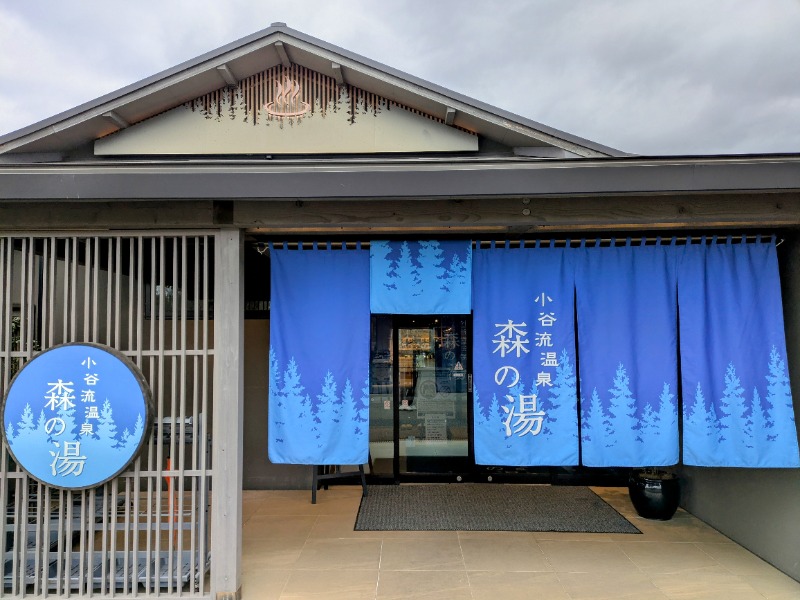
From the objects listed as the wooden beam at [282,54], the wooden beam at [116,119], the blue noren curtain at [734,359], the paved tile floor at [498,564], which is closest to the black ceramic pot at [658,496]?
the paved tile floor at [498,564]

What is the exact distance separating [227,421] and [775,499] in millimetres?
4767

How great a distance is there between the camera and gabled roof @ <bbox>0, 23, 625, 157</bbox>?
18.8 feet

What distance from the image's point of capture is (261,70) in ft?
20.5

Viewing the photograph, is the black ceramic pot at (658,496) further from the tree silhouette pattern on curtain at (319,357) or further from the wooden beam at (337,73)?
the wooden beam at (337,73)

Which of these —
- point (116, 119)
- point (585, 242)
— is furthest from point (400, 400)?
point (116, 119)

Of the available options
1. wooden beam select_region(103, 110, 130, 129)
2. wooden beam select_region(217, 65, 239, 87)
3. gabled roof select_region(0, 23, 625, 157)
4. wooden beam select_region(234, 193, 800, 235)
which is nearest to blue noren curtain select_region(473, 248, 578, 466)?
wooden beam select_region(234, 193, 800, 235)

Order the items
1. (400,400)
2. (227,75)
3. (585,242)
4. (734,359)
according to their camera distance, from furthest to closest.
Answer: (400,400)
(227,75)
(585,242)
(734,359)

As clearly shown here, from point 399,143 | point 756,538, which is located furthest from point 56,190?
point 756,538

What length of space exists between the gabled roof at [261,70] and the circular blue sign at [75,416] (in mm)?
3217

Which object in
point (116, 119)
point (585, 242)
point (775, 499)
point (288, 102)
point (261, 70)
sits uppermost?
point (261, 70)

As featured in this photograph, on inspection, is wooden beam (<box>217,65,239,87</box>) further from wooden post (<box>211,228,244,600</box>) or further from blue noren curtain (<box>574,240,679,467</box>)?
blue noren curtain (<box>574,240,679,467</box>)

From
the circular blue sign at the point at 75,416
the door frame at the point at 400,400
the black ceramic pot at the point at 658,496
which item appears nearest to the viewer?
the circular blue sign at the point at 75,416

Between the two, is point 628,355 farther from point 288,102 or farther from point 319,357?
point 288,102

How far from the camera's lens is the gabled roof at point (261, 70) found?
572 centimetres
